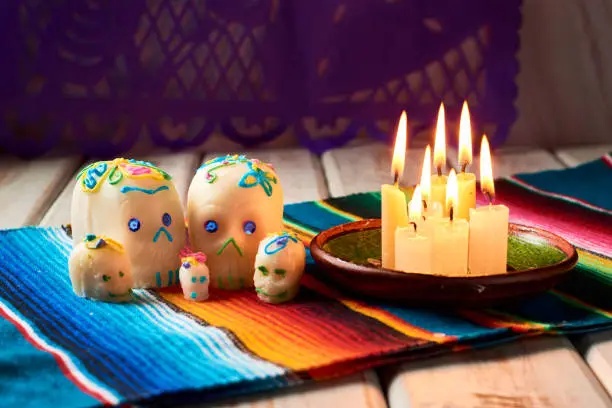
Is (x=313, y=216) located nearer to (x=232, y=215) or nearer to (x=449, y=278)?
(x=232, y=215)

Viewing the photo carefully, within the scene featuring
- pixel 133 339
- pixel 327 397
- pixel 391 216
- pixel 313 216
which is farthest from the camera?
pixel 313 216

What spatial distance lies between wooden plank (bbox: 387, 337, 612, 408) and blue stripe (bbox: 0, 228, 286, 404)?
0.38 feet

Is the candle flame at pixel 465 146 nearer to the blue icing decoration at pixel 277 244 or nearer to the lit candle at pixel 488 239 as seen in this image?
the lit candle at pixel 488 239

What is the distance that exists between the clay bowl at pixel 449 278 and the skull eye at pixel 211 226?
0.36ft

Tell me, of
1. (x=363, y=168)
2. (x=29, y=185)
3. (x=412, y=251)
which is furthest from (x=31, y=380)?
(x=363, y=168)

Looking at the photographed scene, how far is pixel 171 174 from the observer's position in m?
1.69

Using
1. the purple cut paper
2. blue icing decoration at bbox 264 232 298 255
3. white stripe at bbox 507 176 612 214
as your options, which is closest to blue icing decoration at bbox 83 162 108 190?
blue icing decoration at bbox 264 232 298 255

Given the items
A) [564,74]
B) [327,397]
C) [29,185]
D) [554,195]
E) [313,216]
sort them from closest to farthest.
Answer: [327,397] → [313,216] → [554,195] → [29,185] → [564,74]

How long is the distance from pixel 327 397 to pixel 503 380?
16 centimetres

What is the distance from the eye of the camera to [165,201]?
1.00 meters

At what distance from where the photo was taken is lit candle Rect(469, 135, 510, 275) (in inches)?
36.1

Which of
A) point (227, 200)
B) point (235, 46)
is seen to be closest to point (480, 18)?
point (235, 46)

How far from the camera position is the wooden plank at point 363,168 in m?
1.62

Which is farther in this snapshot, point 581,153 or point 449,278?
point 581,153
